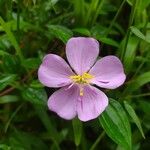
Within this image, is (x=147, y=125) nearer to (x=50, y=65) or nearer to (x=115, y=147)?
(x=115, y=147)

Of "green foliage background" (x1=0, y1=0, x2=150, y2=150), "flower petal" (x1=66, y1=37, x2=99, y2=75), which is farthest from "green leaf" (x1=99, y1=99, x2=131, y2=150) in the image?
"flower petal" (x1=66, y1=37, x2=99, y2=75)

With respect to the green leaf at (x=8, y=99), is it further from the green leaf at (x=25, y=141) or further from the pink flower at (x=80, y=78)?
the pink flower at (x=80, y=78)

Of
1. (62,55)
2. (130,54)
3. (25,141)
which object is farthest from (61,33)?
(25,141)

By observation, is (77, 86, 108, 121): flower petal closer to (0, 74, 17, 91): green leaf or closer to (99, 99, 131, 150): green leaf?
(99, 99, 131, 150): green leaf

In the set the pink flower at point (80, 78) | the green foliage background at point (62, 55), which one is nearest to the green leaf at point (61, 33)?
the green foliage background at point (62, 55)

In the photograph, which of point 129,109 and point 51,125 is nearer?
point 129,109

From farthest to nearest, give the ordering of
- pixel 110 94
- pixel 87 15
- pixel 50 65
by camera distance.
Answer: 1. pixel 87 15
2. pixel 110 94
3. pixel 50 65

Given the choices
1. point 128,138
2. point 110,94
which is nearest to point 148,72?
point 110,94
